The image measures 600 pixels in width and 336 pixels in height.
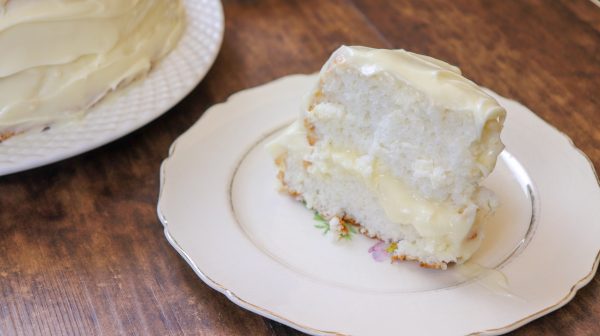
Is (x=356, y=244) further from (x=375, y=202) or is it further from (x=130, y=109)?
(x=130, y=109)

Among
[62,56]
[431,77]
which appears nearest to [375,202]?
[431,77]

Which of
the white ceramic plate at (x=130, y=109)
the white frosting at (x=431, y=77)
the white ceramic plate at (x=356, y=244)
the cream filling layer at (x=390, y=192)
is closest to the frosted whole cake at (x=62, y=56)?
the white ceramic plate at (x=130, y=109)

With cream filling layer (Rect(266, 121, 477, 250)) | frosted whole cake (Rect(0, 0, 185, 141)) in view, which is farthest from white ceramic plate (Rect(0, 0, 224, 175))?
cream filling layer (Rect(266, 121, 477, 250))

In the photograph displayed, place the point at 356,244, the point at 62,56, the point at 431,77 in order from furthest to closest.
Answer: the point at 62,56, the point at 356,244, the point at 431,77

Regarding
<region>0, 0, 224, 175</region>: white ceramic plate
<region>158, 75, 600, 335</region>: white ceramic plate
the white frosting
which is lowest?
<region>0, 0, 224, 175</region>: white ceramic plate

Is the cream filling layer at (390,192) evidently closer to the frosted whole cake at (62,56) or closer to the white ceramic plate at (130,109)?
the white ceramic plate at (130,109)

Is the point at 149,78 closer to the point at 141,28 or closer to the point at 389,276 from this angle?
the point at 141,28

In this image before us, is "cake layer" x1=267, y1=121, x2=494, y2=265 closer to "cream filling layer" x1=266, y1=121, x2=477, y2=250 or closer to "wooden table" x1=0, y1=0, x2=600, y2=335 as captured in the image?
"cream filling layer" x1=266, y1=121, x2=477, y2=250
